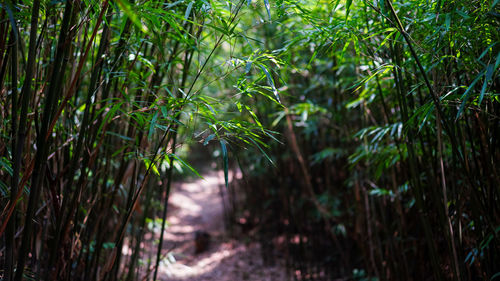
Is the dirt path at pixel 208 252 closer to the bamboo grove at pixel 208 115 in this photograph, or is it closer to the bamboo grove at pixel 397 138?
the bamboo grove at pixel 397 138

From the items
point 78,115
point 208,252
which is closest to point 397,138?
point 78,115

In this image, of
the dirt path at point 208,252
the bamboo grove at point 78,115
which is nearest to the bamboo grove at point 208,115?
the bamboo grove at point 78,115

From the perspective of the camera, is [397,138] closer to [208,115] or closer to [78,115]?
[208,115]

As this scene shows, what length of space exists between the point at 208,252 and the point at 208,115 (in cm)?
355

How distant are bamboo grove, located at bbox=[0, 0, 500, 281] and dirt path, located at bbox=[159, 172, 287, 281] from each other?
28.3 inches

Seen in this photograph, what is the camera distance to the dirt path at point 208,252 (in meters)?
3.43

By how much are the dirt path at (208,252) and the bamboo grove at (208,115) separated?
0.72 meters

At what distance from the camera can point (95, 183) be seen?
1.39 meters

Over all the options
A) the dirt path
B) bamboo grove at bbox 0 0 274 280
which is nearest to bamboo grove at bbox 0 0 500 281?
bamboo grove at bbox 0 0 274 280

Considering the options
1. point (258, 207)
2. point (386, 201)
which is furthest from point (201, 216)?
point (386, 201)

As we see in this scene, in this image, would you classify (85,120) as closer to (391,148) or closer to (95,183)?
(95,183)

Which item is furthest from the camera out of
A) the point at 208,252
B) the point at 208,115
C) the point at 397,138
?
the point at 208,252

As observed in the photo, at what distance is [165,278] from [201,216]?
2.80 m

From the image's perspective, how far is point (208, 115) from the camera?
1094 millimetres
